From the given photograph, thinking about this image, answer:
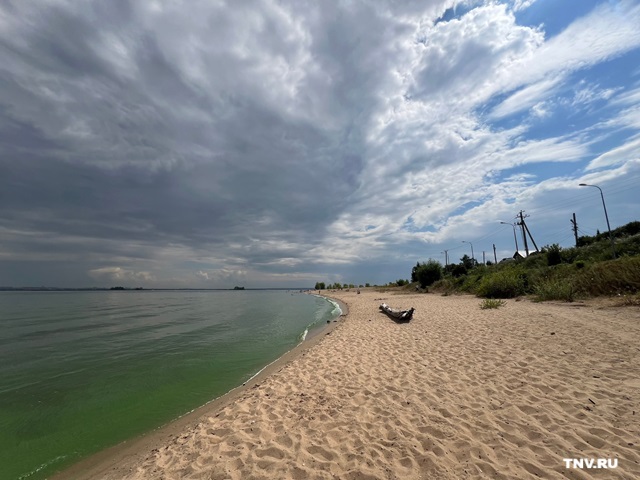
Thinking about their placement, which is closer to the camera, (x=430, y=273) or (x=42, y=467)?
(x=42, y=467)

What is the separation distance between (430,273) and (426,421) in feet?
155

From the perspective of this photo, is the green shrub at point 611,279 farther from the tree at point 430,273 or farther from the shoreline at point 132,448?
the tree at point 430,273

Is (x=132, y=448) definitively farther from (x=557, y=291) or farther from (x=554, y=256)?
(x=554, y=256)

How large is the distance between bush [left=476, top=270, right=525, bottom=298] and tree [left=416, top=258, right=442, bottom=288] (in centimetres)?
2084

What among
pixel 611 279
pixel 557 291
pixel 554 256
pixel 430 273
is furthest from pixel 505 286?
pixel 430 273

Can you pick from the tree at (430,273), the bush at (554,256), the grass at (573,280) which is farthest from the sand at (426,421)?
the tree at (430,273)

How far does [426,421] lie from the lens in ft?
16.9

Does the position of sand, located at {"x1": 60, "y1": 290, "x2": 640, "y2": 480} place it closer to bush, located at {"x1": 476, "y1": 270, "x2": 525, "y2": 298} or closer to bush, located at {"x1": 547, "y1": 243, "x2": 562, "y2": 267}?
bush, located at {"x1": 476, "y1": 270, "x2": 525, "y2": 298}

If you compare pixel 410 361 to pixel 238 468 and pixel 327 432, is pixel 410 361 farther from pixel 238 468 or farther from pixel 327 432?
pixel 238 468

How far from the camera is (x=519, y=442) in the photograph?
4.32 metres

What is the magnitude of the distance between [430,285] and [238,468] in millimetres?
48703

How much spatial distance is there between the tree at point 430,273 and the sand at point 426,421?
40.4 m

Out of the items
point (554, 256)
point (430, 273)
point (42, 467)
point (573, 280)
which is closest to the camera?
point (42, 467)

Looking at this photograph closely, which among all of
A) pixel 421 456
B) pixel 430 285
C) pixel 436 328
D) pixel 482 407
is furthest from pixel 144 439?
pixel 430 285
